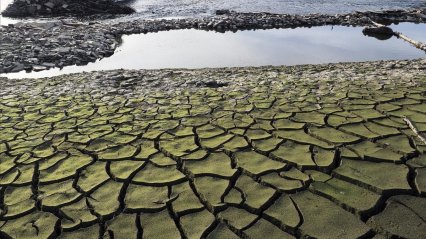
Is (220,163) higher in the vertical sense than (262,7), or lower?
lower

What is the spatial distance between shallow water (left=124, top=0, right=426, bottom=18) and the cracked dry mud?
1339 centimetres

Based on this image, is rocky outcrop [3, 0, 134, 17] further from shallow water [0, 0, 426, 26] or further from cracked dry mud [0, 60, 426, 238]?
cracked dry mud [0, 60, 426, 238]

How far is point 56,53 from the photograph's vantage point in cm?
884

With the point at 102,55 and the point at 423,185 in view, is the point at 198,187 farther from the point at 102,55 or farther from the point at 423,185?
the point at 102,55

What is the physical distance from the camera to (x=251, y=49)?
31.9 feet

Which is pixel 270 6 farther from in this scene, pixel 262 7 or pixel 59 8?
pixel 59 8

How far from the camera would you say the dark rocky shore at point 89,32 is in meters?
8.58

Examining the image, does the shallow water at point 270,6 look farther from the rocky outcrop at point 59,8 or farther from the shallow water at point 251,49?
the shallow water at point 251,49

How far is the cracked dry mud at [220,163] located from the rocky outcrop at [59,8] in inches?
602

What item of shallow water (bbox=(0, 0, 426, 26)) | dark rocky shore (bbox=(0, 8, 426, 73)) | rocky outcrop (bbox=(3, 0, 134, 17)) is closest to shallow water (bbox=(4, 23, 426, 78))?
dark rocky shore (bbox=(0, 8, 426, 73))

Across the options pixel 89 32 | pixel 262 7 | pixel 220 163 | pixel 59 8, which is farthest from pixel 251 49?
pixel 59 8

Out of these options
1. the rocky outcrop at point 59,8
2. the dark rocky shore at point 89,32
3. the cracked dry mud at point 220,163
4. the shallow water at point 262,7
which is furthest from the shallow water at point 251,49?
the rocky outcrop at point 59,8

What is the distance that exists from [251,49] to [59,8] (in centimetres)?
1368

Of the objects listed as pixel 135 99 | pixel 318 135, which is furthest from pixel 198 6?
pixel 318 135
